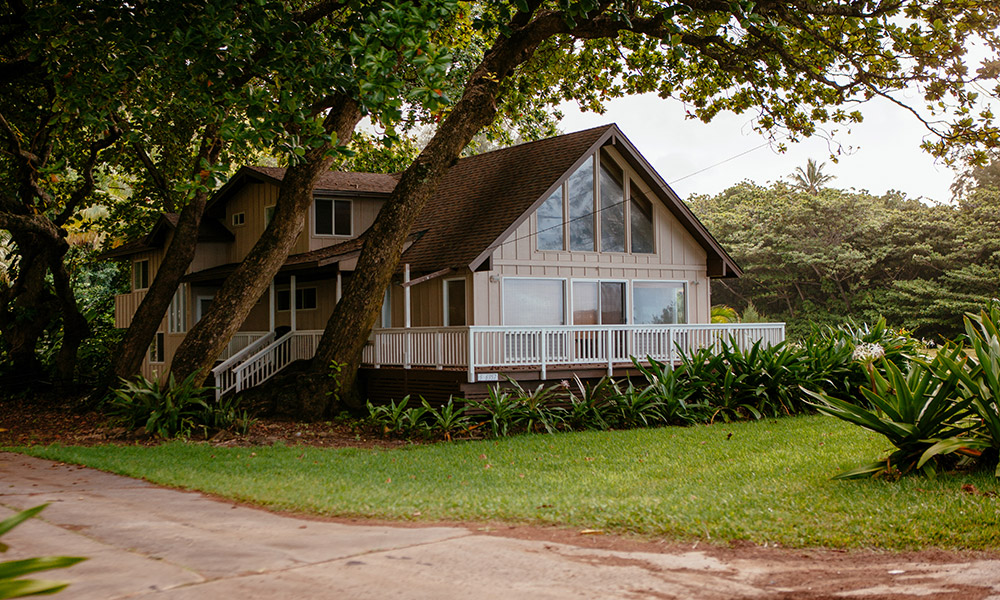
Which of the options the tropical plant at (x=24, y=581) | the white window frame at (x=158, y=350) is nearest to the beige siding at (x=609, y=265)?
the white window frame at (x=158, y=350)

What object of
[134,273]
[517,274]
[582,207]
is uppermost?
[582,207]

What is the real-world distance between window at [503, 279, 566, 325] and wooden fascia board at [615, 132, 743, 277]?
3.60 meters

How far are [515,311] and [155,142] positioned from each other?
11.5 m

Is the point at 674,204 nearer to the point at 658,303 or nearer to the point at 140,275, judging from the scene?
the point at 658,303

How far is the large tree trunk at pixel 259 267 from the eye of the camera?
1725 centimetres

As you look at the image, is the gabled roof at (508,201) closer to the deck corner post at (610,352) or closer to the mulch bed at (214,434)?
the deck corner post at (610,352)

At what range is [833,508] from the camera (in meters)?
8.16

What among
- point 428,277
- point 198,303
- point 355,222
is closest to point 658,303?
point 428,277

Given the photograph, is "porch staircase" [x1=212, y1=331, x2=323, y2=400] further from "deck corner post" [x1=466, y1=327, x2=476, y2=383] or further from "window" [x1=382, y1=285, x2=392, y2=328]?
"deck corner post" [x1=466, y1=327, x2=476, y2=383]

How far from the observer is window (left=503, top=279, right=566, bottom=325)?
20.2 metres

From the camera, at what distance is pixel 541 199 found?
2011 cm

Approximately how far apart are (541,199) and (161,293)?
10.2 meters

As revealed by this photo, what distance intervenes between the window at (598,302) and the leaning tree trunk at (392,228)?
4.98 metres

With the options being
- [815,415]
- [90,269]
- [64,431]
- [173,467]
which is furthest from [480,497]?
[90,269]
